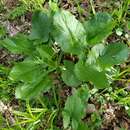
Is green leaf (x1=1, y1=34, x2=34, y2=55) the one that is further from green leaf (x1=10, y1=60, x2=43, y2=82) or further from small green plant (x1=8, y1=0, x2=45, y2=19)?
small green plant (x1=8, y1=0, x2=45, y2=19)

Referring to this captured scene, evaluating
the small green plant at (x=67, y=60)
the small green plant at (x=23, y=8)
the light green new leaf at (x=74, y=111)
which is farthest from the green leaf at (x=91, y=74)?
the small green plant at (x=23, y=8)

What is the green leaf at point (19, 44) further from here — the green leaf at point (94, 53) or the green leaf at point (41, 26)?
the green leaf at point (94, 53)

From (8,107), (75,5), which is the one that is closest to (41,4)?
(75,5)

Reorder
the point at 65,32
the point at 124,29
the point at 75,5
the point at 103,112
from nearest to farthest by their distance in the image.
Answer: the point at 65,32 → the point at 103,112 → the point at 124,29 → the point at 75,5

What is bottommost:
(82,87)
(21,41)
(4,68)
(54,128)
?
(54,128)

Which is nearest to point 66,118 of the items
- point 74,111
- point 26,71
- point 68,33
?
point 74,111

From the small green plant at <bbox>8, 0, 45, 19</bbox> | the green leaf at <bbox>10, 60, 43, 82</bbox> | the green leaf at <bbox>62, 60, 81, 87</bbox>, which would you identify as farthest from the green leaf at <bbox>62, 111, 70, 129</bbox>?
the small green plant at <bbox>8, 0, 45, 19</bbox>

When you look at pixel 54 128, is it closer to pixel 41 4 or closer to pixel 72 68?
pixel 72 68
